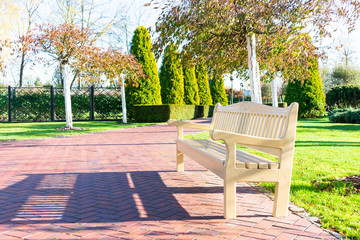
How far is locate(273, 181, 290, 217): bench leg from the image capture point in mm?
3215

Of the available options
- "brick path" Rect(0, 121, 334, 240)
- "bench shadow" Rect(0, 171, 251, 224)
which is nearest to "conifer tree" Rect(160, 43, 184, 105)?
"brick path" Rect(0, 121, 334, 240)

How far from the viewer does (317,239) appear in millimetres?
2674

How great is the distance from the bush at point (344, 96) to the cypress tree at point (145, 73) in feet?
45.5

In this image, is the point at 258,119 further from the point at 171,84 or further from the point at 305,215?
the point at 171,84

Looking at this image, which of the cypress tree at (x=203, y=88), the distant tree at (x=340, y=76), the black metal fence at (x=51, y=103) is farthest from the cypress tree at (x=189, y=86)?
the distant tree at (x=340, y=76)

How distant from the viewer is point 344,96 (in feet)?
78.5

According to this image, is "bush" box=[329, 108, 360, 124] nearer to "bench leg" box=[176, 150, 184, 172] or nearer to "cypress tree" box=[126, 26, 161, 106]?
"cypress tree" box=[126, 26, 161, 106]

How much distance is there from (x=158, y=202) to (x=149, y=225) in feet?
2.40

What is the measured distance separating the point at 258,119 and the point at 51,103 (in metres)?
19.3

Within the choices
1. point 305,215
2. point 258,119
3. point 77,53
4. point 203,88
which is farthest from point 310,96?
point 305,215

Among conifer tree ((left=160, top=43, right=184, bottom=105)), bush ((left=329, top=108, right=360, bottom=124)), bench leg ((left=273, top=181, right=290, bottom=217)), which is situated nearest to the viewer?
bench leg ((left=273, top=181, right=290, bottom=217))

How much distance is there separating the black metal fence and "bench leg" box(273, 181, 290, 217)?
1892 cm

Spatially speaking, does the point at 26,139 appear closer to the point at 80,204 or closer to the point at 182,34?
the point at 182,34

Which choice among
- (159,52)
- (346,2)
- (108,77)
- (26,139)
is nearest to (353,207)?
(346,2)
